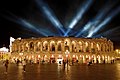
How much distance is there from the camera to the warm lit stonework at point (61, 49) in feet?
295

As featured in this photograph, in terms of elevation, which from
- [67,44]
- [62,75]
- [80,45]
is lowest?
[62,75]

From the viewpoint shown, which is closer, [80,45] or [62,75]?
[62,75]

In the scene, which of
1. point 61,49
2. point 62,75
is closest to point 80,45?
point 61,49

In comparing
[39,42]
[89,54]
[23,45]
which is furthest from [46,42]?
[89,54]

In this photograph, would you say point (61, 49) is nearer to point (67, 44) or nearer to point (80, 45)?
point (67, 44)

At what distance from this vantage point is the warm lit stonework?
89.8 m

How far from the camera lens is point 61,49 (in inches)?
3585

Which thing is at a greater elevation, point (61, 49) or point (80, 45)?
point (80, 45)

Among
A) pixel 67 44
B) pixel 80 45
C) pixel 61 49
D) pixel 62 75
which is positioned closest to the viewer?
pixel 62 75

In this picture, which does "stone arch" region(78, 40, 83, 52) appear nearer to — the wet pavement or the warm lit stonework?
the warm lit stonework

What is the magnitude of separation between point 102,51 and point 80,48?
8.76 m

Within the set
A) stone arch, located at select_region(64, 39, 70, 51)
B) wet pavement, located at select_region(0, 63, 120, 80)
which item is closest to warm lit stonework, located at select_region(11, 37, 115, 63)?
stone arch, located at select_region(64, 39, 70, 51)

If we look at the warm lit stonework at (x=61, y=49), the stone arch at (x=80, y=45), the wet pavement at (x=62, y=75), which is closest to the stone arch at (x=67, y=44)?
the warm lit stonework at (x=61, y=49)

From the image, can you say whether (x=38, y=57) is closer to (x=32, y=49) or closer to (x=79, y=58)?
(x=32, y=49)
